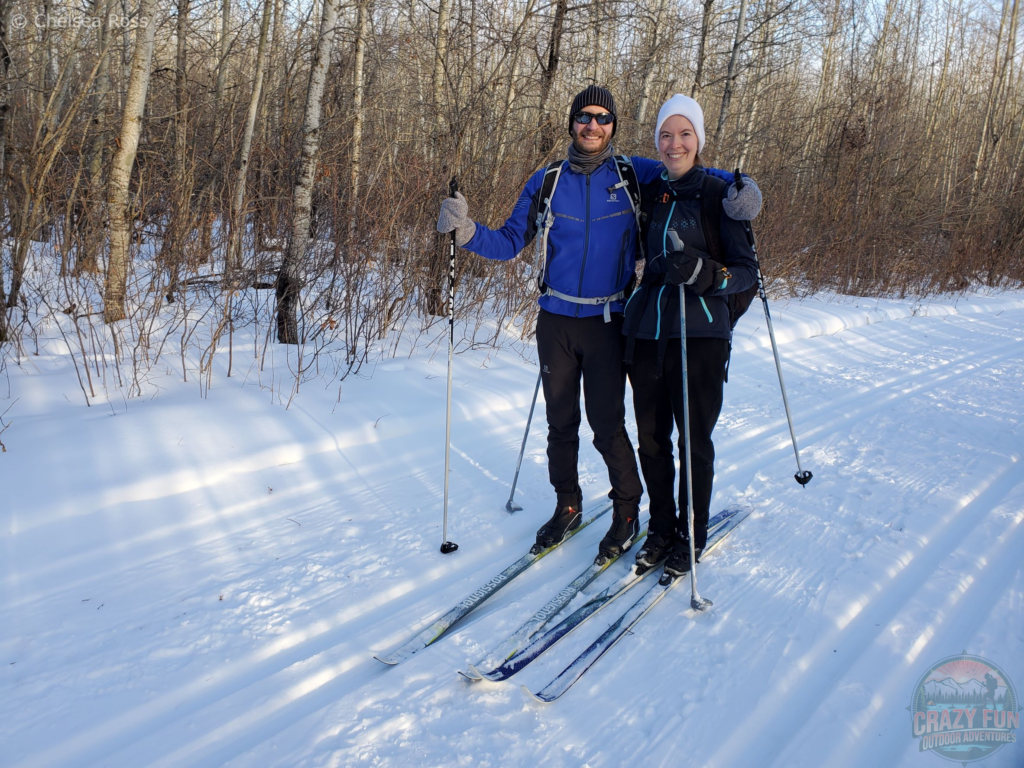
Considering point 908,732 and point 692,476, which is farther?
point 692,476

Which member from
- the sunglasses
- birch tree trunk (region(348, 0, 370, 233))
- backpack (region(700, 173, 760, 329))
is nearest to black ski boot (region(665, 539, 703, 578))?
backpack (region(700, 173, 760, 329))

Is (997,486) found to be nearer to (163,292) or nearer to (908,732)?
(908,732)

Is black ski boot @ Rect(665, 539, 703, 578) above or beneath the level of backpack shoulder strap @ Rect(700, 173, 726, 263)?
beneath

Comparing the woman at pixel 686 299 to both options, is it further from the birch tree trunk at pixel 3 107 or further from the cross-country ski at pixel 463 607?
the birch tree trunk at pixel 3 107

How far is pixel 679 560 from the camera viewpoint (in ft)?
9.14

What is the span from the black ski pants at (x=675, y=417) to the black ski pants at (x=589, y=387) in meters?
0.10

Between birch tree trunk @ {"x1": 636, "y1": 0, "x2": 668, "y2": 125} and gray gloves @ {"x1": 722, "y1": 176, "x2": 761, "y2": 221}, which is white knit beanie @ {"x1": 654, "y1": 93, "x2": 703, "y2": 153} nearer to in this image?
gray gloves @ {"x1": 722, "y1": 176, "x2": 761, "y2": 221}

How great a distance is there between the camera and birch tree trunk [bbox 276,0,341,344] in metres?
5.16

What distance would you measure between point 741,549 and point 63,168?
616cm

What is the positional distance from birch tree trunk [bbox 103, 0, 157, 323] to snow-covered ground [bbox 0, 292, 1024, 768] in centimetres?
70

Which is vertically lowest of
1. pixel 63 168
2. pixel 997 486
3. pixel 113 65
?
pixel 997 486

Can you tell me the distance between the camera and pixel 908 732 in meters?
A: 1.97

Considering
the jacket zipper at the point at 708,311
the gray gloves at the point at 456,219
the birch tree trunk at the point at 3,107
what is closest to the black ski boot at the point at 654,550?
the jacket zipper at the point at 708,311

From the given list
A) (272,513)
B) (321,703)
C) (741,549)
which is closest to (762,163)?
(741,549)
